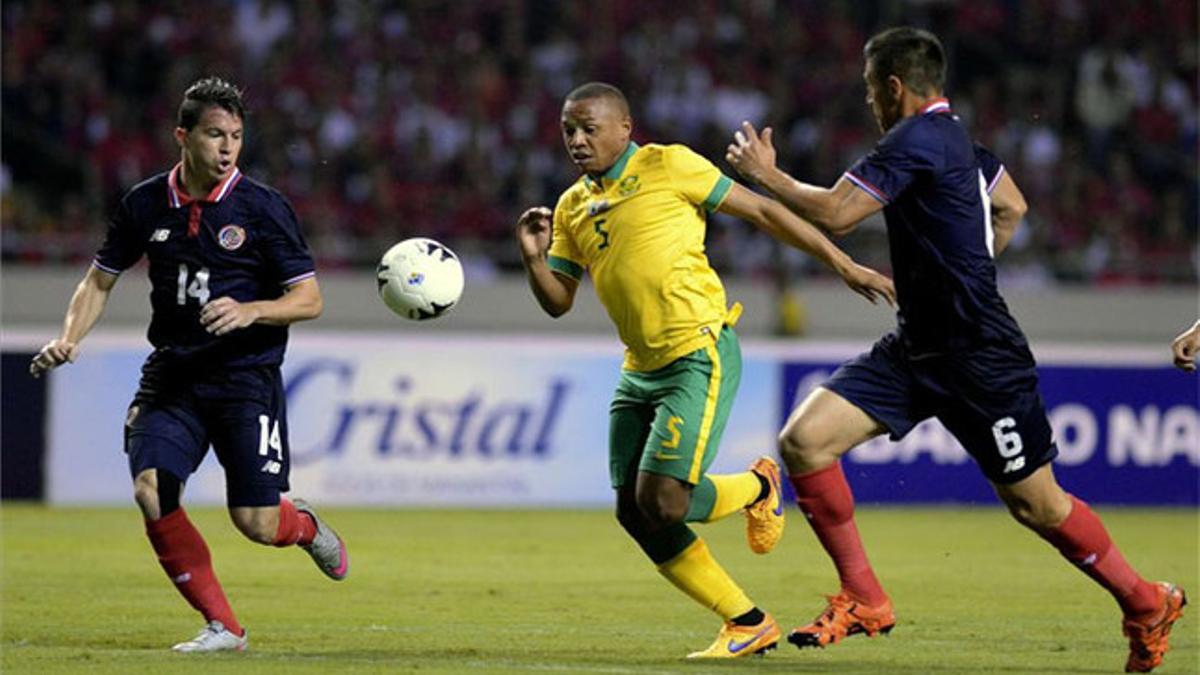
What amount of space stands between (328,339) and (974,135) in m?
7.82

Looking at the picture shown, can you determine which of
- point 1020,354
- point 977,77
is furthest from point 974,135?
point 1020,354

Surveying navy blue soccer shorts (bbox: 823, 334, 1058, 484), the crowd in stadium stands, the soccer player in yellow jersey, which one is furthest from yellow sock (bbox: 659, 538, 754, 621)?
the crowd in stadium stands

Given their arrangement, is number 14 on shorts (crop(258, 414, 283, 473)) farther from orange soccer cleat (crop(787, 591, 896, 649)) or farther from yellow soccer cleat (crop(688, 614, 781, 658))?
orange soccer cleat (crop(787, 591, 896, 649))

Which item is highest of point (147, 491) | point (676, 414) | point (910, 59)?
point (910, 59)

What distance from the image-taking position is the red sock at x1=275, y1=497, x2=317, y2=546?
8.40 meters

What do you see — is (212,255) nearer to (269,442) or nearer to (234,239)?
(234,239)

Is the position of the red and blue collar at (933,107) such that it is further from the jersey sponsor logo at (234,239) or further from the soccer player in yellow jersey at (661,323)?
the jersey sponsor logo at (234,239)

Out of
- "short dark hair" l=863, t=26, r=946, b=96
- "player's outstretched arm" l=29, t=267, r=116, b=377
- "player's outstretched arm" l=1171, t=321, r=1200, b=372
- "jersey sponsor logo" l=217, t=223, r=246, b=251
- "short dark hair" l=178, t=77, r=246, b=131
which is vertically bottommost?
"player's outstretched arm" l=1171, t=321, r=1200, b=372

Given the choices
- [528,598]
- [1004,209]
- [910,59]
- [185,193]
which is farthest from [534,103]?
[910,59]

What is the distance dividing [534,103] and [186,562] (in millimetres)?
13475

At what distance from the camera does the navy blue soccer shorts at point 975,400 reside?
7645mm

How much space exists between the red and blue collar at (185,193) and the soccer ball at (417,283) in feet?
2.25

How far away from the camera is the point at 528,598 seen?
34.8 ft

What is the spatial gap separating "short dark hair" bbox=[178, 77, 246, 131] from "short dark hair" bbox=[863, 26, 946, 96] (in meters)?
2.36
